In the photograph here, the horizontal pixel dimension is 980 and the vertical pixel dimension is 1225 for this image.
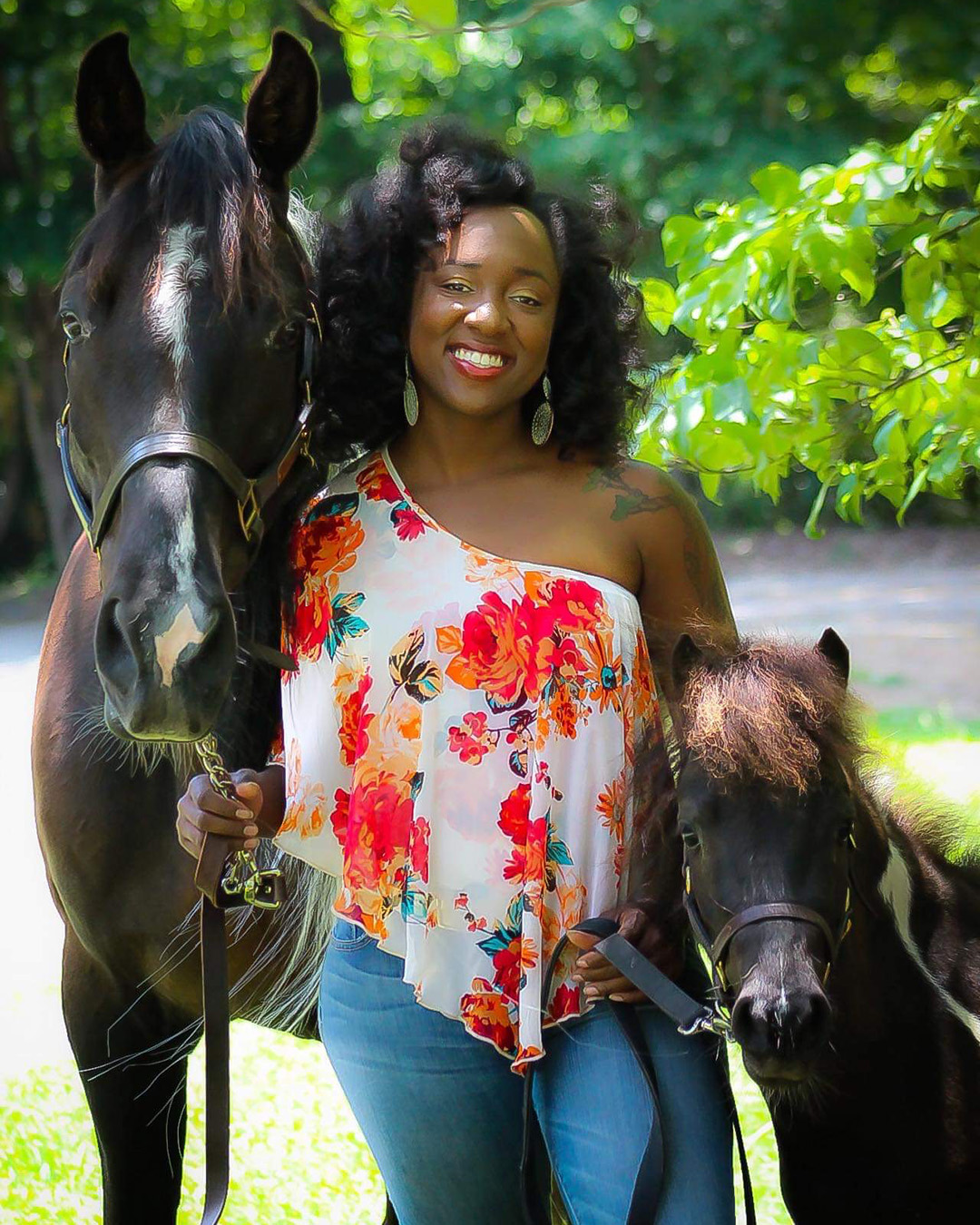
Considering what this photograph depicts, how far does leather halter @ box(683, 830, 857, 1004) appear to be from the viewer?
68.2 inches

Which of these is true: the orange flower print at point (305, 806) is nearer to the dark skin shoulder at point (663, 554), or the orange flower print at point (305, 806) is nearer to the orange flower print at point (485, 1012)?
the orange flower print at point (485, 1012)

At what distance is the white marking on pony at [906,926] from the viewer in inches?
80.4

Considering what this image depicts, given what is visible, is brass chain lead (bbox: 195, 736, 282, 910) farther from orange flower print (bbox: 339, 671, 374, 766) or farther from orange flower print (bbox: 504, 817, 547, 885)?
orange flower print (bbox: 504, 817, 547, 885)

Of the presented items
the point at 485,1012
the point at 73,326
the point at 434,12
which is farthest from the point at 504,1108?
the point at 434,12

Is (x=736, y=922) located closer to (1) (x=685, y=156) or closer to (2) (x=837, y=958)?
(2) (x=837, y=958)

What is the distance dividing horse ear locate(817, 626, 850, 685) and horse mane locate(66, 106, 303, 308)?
90 cm

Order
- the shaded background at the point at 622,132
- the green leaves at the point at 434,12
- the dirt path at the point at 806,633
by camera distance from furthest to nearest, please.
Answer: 1. the shaded background at the point at 622,132
2. the dirt path at the point at 806,633
3. the green leaves at the point at 434,12

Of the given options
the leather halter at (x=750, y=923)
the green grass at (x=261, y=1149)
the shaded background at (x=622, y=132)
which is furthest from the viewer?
the shaded background at (x=622, y=132)

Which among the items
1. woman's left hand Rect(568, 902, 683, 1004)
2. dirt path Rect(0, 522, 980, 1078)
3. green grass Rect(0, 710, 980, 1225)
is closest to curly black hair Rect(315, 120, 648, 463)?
woman's left hand Rect(568, 902, 683, 1004)

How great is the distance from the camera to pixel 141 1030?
2.73 m

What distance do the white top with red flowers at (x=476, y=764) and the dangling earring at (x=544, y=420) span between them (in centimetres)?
22

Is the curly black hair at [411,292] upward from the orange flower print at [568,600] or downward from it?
upward

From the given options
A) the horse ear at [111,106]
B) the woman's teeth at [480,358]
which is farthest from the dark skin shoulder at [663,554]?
the horse ear at [111,106]

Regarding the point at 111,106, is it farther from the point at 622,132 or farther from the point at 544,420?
the point at 622,132
